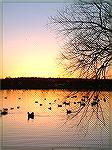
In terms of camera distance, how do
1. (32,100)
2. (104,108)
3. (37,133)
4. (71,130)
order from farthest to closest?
(32,100), (37,133), (71,130), (104,108)

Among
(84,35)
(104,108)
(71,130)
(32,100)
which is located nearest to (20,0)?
(84,35)

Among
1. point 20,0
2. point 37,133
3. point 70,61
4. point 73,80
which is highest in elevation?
point 20,0

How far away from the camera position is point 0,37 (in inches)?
81.4

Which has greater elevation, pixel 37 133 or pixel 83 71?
pixel 83 71

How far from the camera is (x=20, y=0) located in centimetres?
196

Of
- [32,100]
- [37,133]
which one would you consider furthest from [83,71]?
[32,100]

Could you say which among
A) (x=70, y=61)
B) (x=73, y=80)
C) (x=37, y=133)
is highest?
(x=70, y=61)

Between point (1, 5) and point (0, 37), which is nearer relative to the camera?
point (1, 5)

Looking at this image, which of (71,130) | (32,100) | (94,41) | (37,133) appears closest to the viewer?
(94,41)

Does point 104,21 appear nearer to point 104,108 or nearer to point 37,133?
point 104,108

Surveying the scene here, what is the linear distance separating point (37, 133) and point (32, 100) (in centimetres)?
629

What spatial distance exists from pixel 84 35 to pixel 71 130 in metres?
2.76

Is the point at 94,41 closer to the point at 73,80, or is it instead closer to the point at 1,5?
the point at 73,80

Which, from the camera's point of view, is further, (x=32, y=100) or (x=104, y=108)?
(x=32, y=100)
